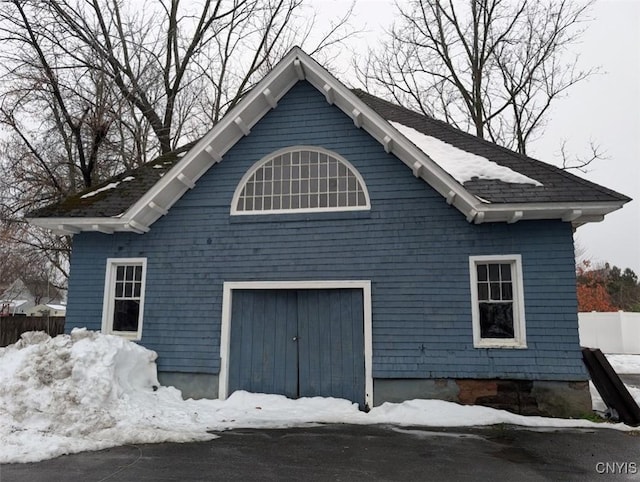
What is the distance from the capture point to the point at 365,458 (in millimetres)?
5305

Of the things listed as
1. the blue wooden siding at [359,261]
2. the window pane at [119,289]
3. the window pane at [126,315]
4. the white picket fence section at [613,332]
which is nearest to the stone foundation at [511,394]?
the blue wooden siding at [359,261]

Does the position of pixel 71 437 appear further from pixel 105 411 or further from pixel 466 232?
pixel 466 232

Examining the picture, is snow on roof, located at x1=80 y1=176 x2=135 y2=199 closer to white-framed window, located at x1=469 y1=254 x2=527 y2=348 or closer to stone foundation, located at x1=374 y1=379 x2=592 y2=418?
stone foundation, located at x1=374 y1=379 x2=592 y2=418

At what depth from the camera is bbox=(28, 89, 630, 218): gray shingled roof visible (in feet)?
24.9

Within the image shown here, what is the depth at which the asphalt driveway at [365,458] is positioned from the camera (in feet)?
15.5

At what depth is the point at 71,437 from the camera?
19.1 feet

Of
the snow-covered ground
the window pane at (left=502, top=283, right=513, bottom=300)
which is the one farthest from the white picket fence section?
the snow-covered ground

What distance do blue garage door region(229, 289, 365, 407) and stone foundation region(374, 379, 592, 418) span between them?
3.13 feet

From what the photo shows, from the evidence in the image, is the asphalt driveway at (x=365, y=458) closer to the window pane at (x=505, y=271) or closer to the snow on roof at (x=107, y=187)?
the window pane at (x=505, y=271)

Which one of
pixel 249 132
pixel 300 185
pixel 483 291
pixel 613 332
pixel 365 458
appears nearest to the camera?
pixel 365 458

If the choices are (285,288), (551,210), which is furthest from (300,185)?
(551,210)

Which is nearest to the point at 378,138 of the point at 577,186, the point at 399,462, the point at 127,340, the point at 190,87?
the point at 577,186

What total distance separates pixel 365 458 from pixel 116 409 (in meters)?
4.00

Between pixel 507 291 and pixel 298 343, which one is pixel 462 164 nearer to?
pixel 507 291
